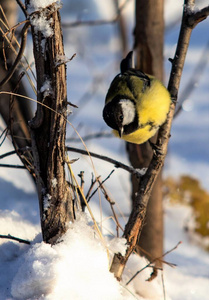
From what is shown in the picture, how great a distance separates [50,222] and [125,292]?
1.16ft

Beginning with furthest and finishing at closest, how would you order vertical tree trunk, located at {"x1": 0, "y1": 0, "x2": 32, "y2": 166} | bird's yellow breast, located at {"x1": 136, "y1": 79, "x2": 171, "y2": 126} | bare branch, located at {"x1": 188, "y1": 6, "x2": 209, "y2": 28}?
vertical tree trunk, located at {"x1": 0, "y1": 0, "x2": 32, "y2": 166}
bird's yellow breast, located at {"x1": 136, "y1": 79, "x2": 171, "y2": 126}
bare branch, located at {"x1": 188, "y1": 6, "x2": 209, "y2": 28}

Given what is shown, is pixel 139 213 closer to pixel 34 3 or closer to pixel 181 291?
pixel 181 291

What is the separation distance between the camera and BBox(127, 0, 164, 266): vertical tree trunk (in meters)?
1.94

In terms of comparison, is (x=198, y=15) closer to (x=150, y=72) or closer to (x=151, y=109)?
(x=151, y=109)

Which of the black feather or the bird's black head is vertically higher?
the black feather

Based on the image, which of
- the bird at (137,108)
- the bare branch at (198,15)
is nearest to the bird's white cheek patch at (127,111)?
the bird at (137,108)

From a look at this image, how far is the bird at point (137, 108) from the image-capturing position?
146cm

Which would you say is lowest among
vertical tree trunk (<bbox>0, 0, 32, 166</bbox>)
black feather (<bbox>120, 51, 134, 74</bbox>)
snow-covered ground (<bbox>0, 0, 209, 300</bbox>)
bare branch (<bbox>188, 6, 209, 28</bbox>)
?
snow-covered ground (<bbox>0, 0, 209, 300</bbox>)

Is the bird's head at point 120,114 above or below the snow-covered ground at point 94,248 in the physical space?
above

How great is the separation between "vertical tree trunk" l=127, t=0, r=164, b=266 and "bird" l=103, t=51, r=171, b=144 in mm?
292

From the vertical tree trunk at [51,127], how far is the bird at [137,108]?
19.2 inches

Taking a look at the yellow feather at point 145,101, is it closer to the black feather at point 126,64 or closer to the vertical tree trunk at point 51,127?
the black feather at point 126,64

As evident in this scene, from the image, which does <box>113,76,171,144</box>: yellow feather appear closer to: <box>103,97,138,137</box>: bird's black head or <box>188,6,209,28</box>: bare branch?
<box>103,97,138,137</box>: bird's black head

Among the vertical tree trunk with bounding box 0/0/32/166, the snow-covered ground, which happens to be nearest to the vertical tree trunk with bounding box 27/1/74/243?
the snow-covered ground
